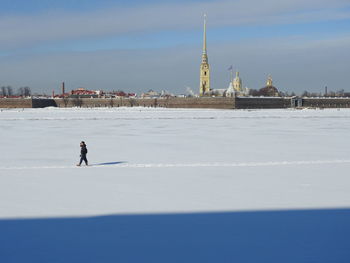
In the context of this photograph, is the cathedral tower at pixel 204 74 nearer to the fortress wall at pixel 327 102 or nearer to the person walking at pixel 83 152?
the fortress wall at pixel 327 102

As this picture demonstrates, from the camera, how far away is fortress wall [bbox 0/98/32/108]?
10344cm

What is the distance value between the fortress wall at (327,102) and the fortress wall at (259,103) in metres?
5.22

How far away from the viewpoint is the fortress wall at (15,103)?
103438 mm

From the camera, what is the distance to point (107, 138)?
2086 centimetres

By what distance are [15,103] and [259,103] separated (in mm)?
49293

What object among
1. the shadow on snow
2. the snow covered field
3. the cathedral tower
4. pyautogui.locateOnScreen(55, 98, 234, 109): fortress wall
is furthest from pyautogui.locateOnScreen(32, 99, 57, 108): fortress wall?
the shadow on snow

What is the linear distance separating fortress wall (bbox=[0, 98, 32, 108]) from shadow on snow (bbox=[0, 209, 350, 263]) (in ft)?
329

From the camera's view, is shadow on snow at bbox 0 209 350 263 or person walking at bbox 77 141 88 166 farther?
person walking at bbox 77 141 88 166

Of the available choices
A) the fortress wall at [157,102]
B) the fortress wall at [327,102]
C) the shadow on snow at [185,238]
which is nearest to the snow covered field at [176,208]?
the shadow on snow at [185,238]

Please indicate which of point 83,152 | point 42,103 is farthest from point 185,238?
point 42,103

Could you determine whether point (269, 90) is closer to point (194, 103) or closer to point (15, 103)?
point (194, 103)

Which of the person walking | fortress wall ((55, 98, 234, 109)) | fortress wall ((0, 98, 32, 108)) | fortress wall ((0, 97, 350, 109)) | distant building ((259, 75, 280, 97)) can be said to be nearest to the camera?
the person walking

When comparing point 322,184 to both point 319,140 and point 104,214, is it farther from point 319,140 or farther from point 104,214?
point 319,140

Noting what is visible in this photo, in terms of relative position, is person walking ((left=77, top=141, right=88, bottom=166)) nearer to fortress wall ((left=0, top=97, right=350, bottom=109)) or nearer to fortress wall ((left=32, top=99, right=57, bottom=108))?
fortress wall ((left=0, top=97, right=350, bottom=109))
